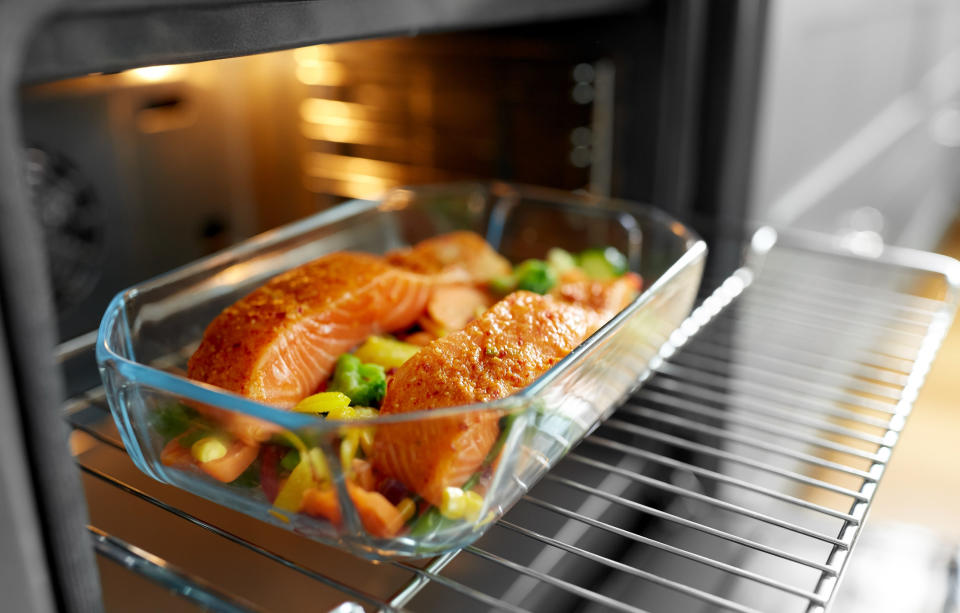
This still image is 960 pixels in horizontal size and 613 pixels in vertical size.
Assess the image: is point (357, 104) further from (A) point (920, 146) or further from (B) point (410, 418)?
(A) point (920, 146)

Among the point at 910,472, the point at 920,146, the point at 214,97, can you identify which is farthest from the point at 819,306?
the point at 920,146

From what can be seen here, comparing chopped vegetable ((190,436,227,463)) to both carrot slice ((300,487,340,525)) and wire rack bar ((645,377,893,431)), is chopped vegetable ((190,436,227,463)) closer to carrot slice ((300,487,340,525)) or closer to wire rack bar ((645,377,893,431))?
carrot slice ((300,487,340,525))

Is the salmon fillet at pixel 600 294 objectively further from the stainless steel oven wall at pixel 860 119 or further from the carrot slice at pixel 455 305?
the stainless steel oven wall at pixel 860 119

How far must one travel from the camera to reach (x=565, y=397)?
598 mm

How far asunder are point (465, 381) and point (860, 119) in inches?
58.3


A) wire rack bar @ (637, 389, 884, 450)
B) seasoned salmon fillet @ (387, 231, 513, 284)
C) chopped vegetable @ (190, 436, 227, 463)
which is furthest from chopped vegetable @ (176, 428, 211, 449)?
wire rack bar @ (637, 389, 884, 450)

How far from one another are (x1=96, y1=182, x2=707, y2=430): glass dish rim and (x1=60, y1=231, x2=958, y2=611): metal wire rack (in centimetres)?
10

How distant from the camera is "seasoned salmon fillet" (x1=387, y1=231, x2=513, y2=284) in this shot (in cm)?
88

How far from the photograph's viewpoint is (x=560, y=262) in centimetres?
96

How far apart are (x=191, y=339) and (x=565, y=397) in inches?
15.3

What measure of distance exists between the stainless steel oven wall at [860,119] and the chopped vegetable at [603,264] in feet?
0.87

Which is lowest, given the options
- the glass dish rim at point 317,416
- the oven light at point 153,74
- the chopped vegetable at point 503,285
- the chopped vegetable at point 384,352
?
the chopped vegetable at point 384,352

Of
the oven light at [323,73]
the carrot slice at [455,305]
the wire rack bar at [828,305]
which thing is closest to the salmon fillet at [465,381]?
the carrot slice at [455,305]

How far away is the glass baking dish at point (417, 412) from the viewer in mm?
527
